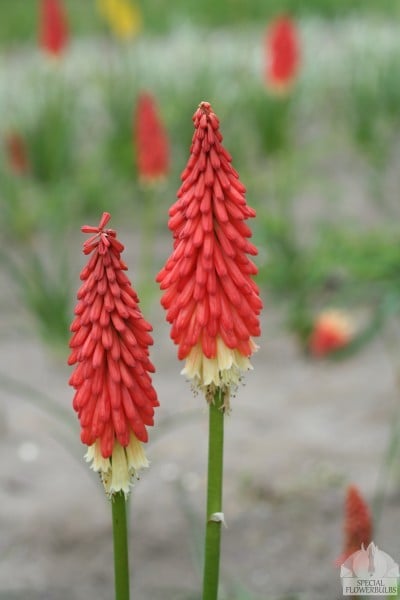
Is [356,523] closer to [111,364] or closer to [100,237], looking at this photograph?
[111,364]

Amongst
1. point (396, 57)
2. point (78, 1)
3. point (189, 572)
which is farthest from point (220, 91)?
point (78, 1)

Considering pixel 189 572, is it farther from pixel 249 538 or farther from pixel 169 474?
pixel 169 474

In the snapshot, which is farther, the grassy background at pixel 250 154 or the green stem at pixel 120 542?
the grassy background at pixel 250 154

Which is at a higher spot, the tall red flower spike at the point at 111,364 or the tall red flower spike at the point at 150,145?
the tall red flower spike at the point at 150,145

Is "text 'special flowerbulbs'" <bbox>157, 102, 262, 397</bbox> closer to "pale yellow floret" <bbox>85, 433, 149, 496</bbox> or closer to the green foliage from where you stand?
"pale yellow floret" <bbox>85, 433, 149, 496</bbox>

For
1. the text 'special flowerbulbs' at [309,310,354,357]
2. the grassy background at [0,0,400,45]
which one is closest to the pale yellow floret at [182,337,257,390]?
the text 'special flowerbulbs' at [309,310,354,357]

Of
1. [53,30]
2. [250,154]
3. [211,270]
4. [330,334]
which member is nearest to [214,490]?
[211,270]

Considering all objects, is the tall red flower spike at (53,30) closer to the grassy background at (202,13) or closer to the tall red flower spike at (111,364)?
the tall red flower spike at (111,364)

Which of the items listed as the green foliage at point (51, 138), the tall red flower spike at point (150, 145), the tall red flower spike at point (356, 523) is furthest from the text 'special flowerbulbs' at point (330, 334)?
the tall red flower spike at point (356, 523)
